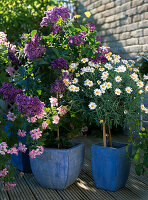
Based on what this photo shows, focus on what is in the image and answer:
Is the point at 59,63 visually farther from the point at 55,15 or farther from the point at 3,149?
the point at 3,149

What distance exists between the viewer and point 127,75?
2012 mm

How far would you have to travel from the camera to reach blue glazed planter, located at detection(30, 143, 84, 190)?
2.05 meters

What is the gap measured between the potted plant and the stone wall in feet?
5.82

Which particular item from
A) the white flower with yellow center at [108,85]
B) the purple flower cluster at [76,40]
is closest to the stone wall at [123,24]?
the purple flower cluster at [76,40]

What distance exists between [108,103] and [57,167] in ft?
2.09

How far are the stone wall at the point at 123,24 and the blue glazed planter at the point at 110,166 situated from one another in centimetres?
199

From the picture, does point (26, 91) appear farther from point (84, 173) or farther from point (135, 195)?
point (135, 195)

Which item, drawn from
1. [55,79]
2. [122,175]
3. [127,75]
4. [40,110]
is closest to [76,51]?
[55,79]

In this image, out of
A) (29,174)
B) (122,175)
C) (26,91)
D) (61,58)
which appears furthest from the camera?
(29,174)


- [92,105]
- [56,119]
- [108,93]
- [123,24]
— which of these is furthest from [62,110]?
[123,24]

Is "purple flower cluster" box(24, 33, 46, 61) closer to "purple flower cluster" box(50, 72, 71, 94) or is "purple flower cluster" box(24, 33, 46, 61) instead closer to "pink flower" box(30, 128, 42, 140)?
"purple flower cluster" box(50, 72, 71, 94)

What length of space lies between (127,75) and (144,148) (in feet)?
1.84

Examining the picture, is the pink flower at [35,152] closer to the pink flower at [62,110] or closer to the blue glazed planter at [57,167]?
the blue glazed planter at [57,167]

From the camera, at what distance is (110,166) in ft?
6.70
